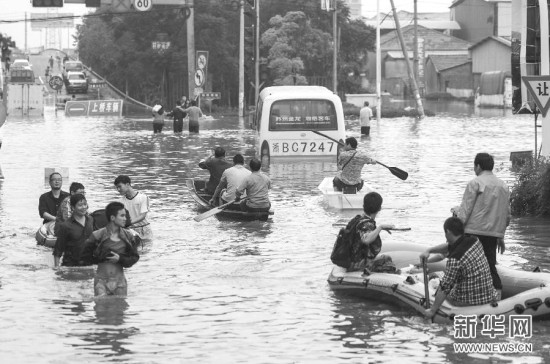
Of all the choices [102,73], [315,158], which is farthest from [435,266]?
[102,73]

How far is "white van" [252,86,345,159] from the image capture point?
1187 inches

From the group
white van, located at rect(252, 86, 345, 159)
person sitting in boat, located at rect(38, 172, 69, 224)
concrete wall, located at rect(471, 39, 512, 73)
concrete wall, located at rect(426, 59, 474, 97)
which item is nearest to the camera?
person sitting in boat, located at rect(38, 172, 69, 224)

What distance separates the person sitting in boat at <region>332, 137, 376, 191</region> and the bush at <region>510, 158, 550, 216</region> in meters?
2.61

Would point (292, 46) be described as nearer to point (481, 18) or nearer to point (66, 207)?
point (481, 18)

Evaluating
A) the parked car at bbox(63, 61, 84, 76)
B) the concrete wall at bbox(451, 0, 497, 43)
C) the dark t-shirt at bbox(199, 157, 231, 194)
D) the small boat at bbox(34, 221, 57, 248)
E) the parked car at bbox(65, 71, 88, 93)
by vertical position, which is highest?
the concrete wall at bbox(451, 0, 497, 43)

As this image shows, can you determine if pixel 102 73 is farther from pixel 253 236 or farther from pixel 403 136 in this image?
pixel 253 236

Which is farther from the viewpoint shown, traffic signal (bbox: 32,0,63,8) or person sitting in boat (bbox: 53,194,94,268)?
traffic signal (bbox: 32,0,63,8)

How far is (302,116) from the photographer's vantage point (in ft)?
98.9

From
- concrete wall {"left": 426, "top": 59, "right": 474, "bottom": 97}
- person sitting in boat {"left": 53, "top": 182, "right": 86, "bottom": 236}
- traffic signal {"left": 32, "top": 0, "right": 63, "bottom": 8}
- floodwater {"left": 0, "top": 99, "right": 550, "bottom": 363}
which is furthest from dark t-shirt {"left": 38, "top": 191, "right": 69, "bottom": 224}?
concrete wall {"left": 426, "top": 59, "right": 474, "bottom": 97}

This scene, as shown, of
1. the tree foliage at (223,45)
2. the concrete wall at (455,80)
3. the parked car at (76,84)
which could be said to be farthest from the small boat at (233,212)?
the concrete wall at (455,80)

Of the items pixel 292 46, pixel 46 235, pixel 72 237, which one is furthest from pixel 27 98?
pixel 72 237

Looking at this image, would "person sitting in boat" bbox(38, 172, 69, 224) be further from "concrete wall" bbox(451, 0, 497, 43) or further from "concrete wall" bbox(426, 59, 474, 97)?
"concrete wall" bbox(451, 0, 497, 43)

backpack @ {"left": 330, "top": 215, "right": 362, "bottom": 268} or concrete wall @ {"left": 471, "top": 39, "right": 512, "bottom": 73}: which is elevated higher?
Result: concrete wall @ {"left": 471, "top": 39, "right": 512, "bottom": 73}

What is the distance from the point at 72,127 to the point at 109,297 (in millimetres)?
37448
